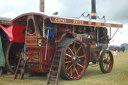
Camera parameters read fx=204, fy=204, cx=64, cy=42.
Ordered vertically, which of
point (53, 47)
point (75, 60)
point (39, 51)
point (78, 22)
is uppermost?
point (78, 22)

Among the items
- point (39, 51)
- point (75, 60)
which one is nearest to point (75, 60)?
point (75, 60)

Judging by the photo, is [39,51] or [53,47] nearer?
[39,51]

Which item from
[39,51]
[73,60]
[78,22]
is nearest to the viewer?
[39,51]

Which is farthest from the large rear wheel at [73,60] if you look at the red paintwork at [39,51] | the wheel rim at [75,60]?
the red paintwork at [39,51]

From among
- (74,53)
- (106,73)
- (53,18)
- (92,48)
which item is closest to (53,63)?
(74,53)

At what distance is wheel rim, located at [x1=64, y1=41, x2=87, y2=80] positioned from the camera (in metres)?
6.85

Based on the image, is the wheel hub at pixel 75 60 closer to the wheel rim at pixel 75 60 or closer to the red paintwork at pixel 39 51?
the wheel rim at pixel 75 60

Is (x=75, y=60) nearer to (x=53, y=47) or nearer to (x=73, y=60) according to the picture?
(x=73, y=60)

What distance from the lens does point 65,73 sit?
21.2 feet

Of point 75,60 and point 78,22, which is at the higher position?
point 78,22

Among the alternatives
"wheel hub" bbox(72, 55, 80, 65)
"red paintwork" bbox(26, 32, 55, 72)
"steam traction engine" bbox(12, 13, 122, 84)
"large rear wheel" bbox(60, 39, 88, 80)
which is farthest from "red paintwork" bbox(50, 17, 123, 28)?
"wheel hub" bbox(72, 55, 80, 65)

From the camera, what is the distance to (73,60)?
22.6ft

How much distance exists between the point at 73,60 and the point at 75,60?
0.26 feet

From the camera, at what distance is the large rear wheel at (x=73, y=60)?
21.6 ft
